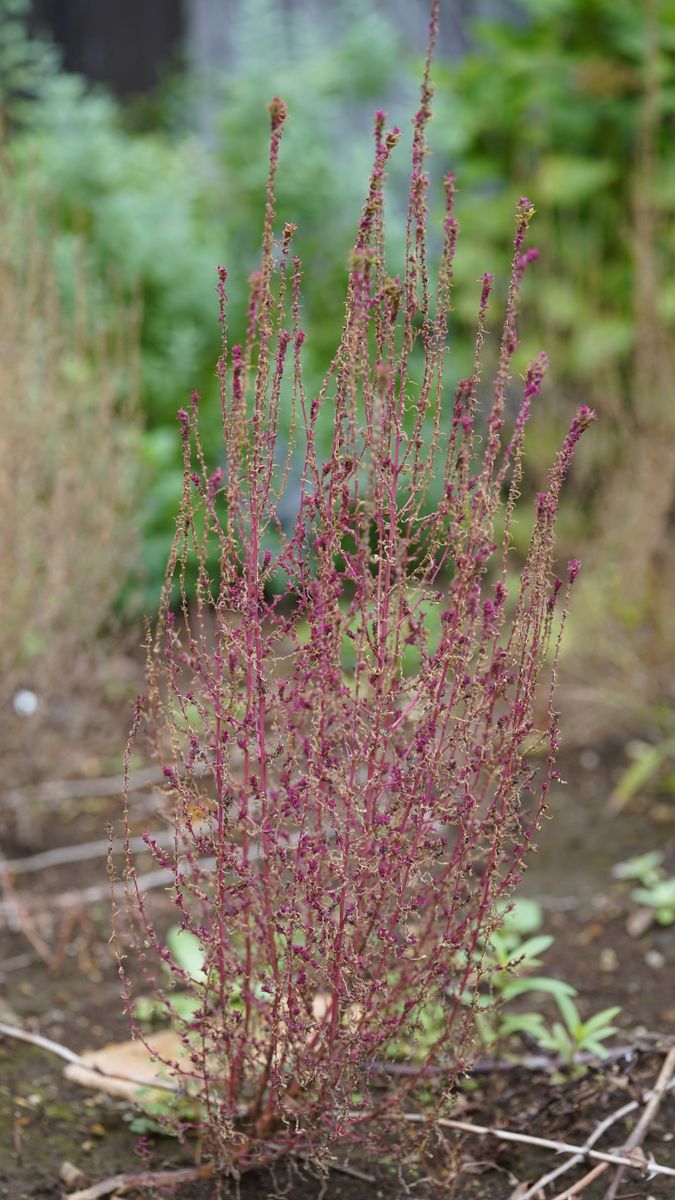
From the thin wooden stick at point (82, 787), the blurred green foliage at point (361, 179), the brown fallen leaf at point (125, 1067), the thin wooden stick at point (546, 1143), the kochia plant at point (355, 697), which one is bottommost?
the thin wooden stick at point (82, 787)

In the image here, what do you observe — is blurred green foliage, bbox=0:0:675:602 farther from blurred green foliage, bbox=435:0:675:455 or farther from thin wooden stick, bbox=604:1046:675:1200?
thin wooden stick, bbox=604:1046:675:1200

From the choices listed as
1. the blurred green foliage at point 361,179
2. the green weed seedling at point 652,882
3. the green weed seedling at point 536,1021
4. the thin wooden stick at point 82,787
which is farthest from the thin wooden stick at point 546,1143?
the blurred green foliage at point 361,179

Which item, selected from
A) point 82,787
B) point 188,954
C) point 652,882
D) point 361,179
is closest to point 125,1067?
point 188,954

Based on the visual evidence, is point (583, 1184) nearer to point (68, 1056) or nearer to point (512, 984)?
point (512, 984)

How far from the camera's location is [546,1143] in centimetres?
208

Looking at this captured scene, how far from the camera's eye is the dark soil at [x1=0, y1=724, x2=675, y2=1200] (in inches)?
83.7

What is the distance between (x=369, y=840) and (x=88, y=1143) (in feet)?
2.95

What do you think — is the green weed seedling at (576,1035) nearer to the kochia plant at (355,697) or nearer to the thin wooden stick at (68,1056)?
the kochia plant at (355,697)

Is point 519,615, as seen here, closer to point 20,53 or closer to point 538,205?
point 20,53

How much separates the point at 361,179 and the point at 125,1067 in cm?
442

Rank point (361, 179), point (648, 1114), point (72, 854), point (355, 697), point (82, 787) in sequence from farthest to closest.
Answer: point (361, 179), point (82, 787), point (72, 854), point (648, 1114), point (355, 697)

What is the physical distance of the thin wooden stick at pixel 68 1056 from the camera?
7.18 ft

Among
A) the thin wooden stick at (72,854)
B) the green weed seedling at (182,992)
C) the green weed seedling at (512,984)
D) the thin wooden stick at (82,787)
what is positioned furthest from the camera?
the thin wooden stick at (82,787)

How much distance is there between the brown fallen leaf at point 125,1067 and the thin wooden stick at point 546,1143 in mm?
456
